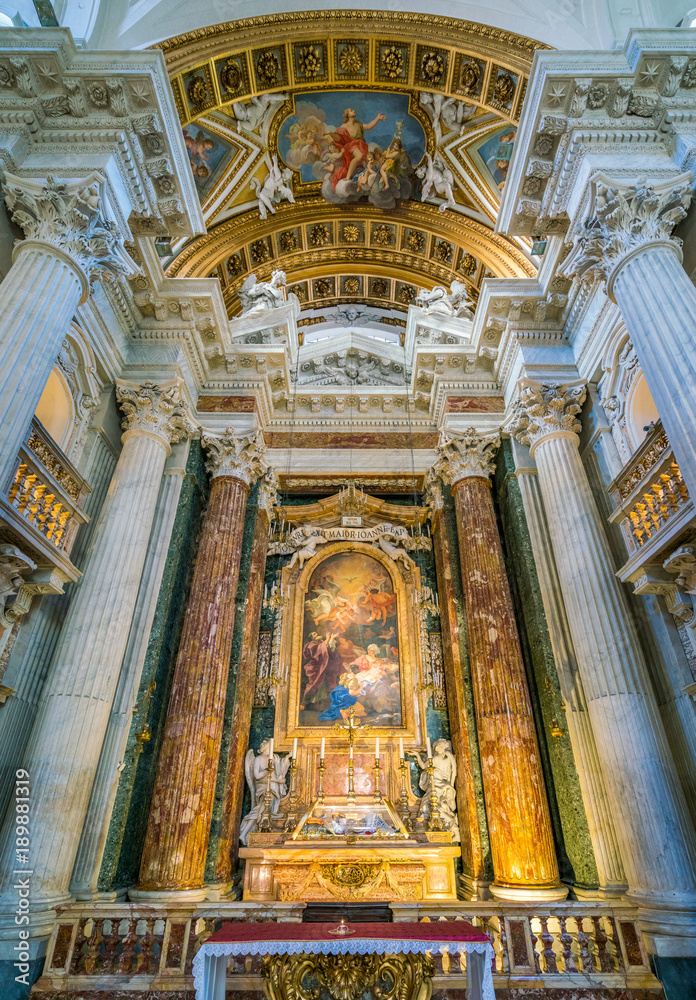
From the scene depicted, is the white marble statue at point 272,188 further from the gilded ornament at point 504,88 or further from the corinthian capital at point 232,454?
the corinthian capital at point 232,454

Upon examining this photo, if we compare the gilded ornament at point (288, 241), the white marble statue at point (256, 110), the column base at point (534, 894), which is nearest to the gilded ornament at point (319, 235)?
the gilded ornament at point (288, 241)

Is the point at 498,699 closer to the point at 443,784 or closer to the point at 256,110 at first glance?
the point at 443,784

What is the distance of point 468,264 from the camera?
12617 mm

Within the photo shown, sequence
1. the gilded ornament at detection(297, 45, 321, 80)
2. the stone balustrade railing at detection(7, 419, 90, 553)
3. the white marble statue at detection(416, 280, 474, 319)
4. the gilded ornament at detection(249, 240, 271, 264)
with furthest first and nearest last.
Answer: the gilded ornament at detection(249, 240, 271, 264), the white marble statue at detection(416, 280, 474, 319), the gilded ornament at detection(297, 45, 321, 80), the stone balustrade railing at detection(7, 419, 90, 553)

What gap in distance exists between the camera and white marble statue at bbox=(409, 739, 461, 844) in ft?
28.0

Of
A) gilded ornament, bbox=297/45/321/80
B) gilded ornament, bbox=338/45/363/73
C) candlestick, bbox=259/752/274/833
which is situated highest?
gilded ornament, bbox=338/45/363/73

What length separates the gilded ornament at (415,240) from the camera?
13.1m

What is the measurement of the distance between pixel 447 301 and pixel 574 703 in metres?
8.28

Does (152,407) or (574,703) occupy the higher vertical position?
(152,407)

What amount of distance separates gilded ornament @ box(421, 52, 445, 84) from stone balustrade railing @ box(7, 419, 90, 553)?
9.52 metres

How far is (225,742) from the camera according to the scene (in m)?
8.59

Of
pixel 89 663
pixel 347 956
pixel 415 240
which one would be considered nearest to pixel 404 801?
pixel 347 956

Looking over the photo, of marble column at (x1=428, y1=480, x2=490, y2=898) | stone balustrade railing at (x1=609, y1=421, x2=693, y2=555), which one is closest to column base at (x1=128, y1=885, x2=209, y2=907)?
marble column at (x1=428, y1=480, x2=490, y2=898)

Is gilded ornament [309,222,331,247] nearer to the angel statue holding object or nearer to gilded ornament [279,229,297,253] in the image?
gilded ornament [279,229,297,253]
